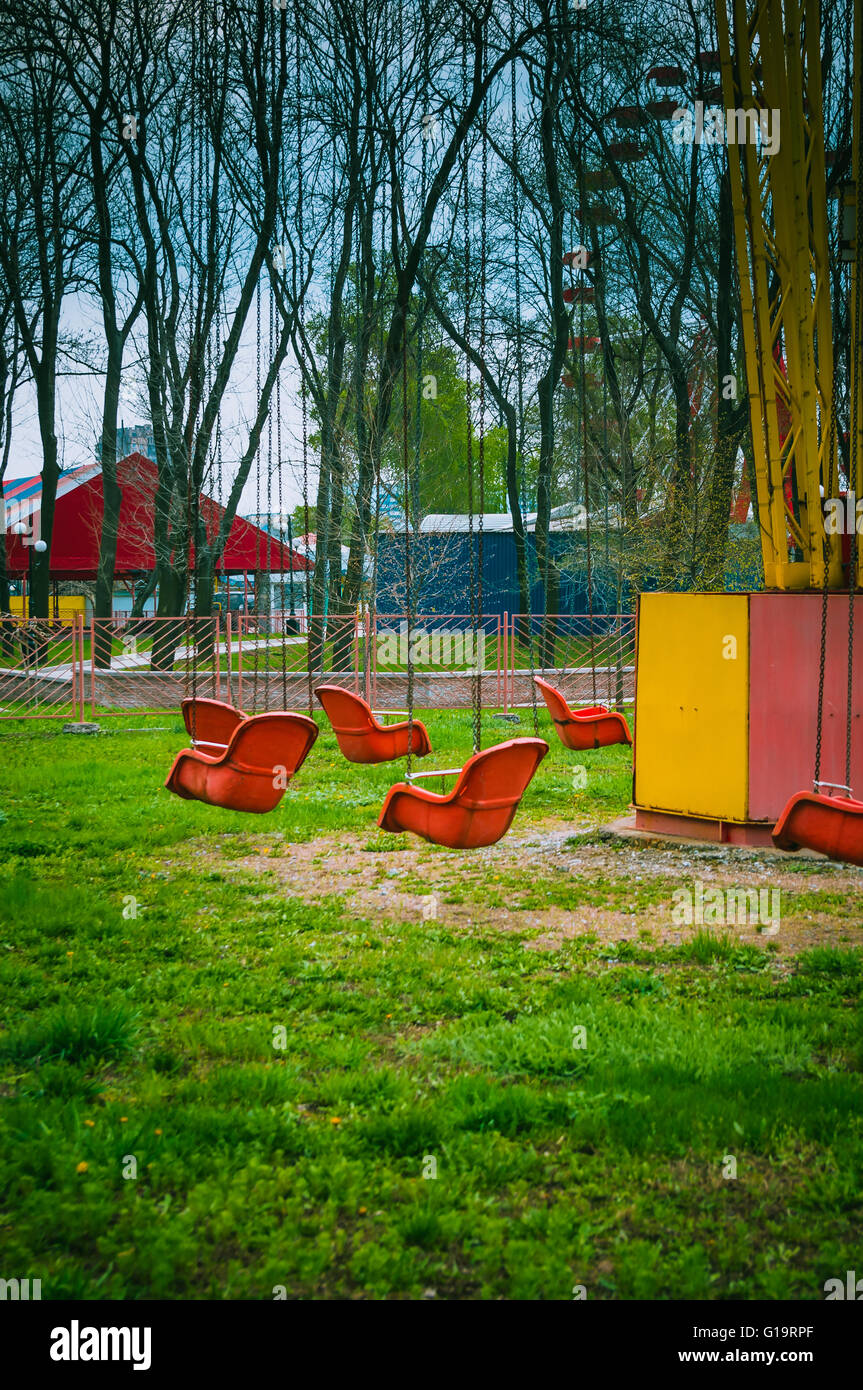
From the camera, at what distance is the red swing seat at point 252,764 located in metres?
6.71

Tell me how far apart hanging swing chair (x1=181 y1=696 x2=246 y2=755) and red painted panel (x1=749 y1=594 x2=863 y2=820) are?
397cm

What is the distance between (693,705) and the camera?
30.1ft

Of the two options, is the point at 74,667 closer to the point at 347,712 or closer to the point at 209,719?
the point at 209,719

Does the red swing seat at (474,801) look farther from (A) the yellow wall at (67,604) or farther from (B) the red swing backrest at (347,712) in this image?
A: (A) the yellow wall at (67,604)

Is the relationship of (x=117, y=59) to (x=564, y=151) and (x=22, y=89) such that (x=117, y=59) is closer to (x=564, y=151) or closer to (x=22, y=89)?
(x=22, y=89)

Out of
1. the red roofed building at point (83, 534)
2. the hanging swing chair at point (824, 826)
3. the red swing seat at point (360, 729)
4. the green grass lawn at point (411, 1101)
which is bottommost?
the green grass lawn at point (411, 1101)

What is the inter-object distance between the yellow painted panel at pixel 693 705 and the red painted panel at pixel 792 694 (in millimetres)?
99

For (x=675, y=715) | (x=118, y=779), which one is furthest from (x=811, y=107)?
(x=118, y=779)

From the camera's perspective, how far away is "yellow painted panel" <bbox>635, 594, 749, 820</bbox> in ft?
29.2

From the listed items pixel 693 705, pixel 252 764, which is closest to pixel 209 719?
pixel 252 764

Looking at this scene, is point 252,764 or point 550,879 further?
point 550,879

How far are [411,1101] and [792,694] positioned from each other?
5.32m

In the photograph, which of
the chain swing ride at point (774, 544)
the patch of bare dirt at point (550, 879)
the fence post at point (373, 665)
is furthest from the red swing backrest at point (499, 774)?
the fence post at point (373, 665)

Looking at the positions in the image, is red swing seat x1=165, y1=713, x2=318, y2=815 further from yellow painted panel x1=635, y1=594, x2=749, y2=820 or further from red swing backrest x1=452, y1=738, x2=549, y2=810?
yellow painted panel x1=635, y1=594, x2=749, y2=820
